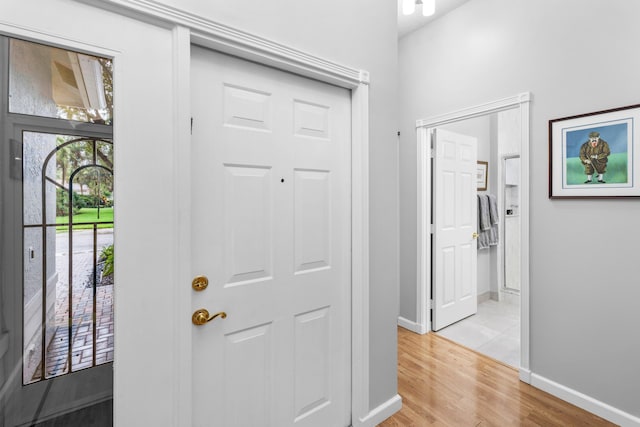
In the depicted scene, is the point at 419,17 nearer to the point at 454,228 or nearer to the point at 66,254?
the point at 454,228

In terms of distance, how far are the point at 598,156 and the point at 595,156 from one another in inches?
0.6

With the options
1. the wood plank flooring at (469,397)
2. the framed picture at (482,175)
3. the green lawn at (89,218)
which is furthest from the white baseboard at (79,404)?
the framed picture at (482,175)

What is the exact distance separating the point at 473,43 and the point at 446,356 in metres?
2.63

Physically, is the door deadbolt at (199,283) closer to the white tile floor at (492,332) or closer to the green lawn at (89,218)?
the green lawn at (89,218)

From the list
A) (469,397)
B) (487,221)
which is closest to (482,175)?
(487,221)

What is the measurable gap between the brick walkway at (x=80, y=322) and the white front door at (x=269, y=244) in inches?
11.3

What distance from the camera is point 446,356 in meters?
2.55

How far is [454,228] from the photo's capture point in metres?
3.17

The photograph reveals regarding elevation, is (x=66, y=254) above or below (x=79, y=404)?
above

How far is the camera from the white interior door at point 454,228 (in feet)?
9.88

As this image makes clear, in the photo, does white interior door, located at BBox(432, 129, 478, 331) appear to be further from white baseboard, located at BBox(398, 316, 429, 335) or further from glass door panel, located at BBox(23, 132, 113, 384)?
glass door panel, located at BBox(23, 132, 113, 384)

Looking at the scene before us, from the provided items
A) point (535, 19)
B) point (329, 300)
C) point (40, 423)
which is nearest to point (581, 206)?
point (535, 19)

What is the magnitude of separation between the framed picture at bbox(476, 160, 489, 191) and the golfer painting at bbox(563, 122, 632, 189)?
1967 mm

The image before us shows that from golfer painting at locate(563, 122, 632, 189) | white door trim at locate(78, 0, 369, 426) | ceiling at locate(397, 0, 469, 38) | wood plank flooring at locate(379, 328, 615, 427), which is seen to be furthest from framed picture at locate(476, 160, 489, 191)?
white door trim at locate(78, 0, 369, 426)
